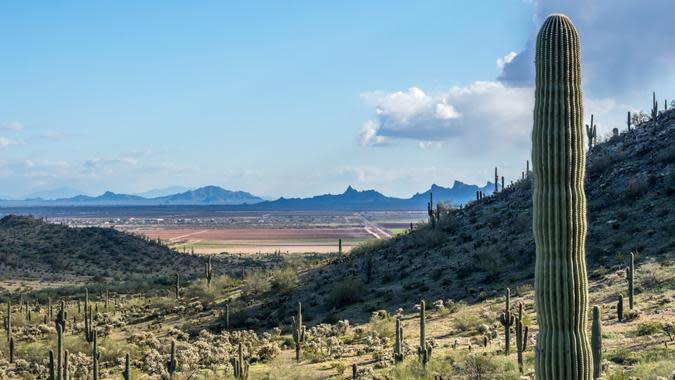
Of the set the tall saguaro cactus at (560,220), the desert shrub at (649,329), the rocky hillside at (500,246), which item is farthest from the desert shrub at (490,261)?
the tall saguaro cactus at (560,220)

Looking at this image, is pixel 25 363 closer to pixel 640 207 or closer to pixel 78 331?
pixel 78 331

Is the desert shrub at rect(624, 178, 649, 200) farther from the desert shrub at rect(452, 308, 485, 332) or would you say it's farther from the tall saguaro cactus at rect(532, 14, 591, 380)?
the tall saguaro cactus at rect(532, 14, 591, 380)

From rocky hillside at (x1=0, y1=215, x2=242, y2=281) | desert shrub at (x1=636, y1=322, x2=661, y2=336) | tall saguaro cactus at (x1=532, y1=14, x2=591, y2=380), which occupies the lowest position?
rocky hillside at (x1=0, y1=215, x2=242, y2=281)

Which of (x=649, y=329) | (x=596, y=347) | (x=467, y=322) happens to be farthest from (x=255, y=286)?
(x=596, y=347)

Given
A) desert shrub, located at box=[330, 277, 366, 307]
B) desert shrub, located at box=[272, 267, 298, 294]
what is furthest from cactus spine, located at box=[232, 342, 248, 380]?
desert shrub, located at box=[272, 267, 298, 294]

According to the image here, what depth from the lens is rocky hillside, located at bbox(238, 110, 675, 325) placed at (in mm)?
30906

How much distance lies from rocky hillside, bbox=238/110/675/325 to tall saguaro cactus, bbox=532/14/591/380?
19.1m

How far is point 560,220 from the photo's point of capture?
9820 mm

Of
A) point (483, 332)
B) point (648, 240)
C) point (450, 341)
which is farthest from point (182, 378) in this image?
point (648, 240)

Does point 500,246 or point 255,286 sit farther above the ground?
point 500,246

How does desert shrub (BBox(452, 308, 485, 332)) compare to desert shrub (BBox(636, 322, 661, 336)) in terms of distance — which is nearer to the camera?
desert shrub (BBox(636, 322, 661, 336))

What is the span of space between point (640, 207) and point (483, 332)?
626 inches

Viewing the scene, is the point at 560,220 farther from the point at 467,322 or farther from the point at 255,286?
the point at 255,286

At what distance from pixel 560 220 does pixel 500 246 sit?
27748 millimetres
